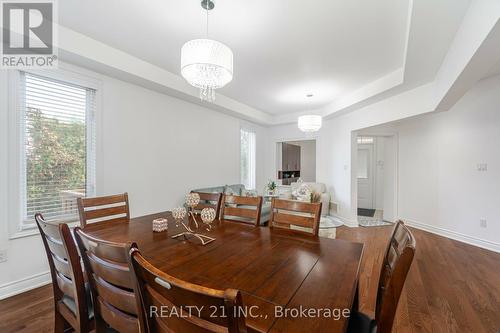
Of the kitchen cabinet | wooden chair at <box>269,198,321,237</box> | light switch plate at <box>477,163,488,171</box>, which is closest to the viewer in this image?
wooden chair at <box>269,198,321,237</box>

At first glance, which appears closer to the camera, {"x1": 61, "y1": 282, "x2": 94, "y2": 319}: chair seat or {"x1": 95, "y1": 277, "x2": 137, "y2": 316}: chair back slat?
{"x1": 95, "y1": 277, "x2": 137, "y2": 316}: chair back slat

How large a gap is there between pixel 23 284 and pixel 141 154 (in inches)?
73.6

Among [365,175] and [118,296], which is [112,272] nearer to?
[118,296]

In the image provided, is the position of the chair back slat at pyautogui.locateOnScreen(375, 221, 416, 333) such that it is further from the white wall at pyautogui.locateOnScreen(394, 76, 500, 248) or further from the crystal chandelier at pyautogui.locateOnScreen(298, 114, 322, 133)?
the white wall at pyautogui.locateOnScreen(394, 76, 500, 248)

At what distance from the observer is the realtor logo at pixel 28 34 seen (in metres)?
1.99

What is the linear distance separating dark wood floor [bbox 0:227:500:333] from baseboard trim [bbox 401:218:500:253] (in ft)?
0.62

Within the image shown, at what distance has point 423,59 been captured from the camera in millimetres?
2520

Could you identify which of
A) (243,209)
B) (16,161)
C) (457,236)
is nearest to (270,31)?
(243,209)

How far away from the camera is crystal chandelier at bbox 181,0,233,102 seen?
171 centimetres

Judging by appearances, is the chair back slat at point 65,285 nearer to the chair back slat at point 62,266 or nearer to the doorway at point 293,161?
the chair back slat at point 62,266

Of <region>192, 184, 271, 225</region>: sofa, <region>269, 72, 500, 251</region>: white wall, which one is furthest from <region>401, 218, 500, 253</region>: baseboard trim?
<region>192, 184, 271, 225</region>: sofa

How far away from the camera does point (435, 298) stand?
7.10ft

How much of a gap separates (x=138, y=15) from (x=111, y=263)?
2234mm

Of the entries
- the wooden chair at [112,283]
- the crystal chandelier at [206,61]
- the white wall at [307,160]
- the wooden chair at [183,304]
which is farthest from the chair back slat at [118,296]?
the white wall at [307,160]
